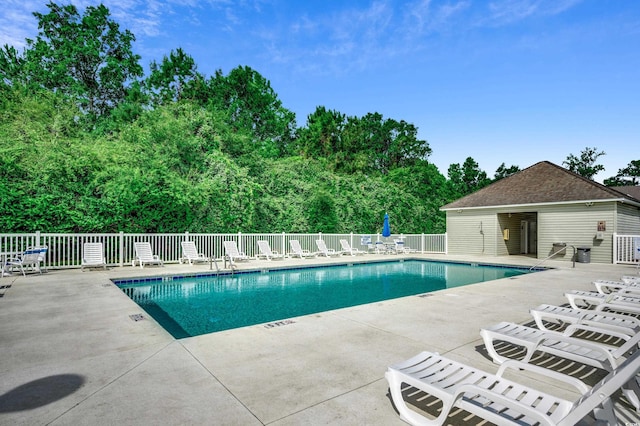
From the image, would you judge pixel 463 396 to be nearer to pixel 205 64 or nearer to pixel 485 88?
pixel 485 88

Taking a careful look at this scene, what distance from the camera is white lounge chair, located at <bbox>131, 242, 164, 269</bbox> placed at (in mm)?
10711

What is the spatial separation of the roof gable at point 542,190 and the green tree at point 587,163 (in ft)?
109

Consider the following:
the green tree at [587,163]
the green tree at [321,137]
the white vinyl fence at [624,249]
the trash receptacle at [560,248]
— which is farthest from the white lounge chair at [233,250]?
the green tree at [587,163]

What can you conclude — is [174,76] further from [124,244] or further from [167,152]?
[124,244]

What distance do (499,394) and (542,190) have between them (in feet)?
57.5

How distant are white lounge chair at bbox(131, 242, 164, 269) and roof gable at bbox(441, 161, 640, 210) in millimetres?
15027

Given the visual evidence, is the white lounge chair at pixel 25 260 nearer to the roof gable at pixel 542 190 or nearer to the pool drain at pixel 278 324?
the pool drain at pixel 278 324

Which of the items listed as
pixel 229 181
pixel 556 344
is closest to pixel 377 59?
pixel 229 181

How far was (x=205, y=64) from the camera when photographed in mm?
26547

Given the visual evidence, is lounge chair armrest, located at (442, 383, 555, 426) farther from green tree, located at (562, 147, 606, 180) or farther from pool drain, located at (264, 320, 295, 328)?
green tree, located at (562, 147, 606, 180)

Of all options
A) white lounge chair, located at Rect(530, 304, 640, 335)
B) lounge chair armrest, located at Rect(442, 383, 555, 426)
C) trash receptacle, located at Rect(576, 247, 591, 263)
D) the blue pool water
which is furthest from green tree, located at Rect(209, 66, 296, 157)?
lounge chair armrest, located at Rect(442, 383, 555, 426)

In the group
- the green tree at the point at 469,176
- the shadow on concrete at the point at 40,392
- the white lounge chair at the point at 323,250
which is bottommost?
the white lounge chair at the point at 323,250

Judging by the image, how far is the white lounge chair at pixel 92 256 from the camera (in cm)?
1005

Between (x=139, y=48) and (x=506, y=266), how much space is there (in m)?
29.7
